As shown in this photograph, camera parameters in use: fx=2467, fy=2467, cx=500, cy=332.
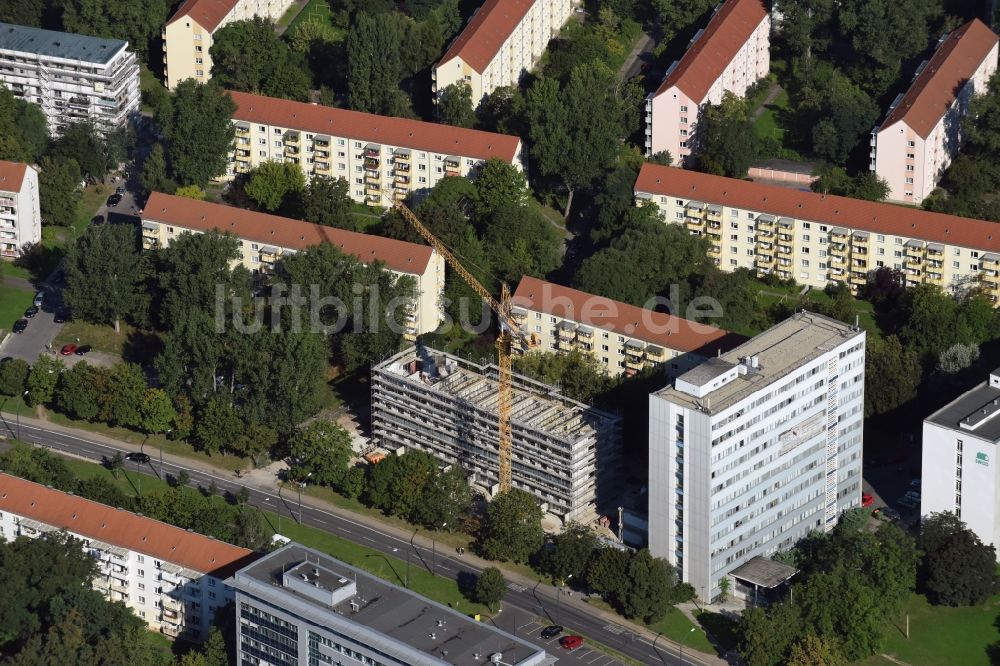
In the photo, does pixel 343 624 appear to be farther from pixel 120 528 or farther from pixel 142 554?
pixel 120 528

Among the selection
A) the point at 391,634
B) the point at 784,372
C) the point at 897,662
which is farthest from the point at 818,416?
the point at 391,634

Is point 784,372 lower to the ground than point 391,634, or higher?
higher

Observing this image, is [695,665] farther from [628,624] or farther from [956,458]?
[956,458]

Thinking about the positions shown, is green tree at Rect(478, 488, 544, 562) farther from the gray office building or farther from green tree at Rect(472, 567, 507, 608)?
the gray office building

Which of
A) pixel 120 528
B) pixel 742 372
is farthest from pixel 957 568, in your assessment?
pixel 120 528

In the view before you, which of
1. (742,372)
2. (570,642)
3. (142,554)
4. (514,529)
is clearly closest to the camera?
(570,642)

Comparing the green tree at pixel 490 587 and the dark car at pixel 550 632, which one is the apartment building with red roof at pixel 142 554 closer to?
the green tree at pixel 490 587
